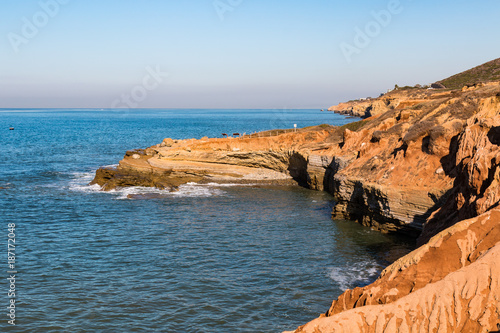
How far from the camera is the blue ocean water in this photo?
1733cm

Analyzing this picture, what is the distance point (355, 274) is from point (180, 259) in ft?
29.6

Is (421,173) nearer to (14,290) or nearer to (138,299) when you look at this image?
(138,299)

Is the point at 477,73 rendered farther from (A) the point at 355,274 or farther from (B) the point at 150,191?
(A) the point at 355,274

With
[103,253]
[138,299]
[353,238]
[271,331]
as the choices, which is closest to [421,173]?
[353,238]

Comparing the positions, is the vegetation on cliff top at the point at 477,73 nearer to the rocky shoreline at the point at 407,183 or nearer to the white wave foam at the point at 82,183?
the rocky shoreline at the point at 407,183

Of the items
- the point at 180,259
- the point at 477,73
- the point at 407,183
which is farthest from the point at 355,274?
the point at 477,73

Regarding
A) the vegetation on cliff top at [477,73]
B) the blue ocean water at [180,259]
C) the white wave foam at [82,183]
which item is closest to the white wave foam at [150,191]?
the white wave foam at [82,183]

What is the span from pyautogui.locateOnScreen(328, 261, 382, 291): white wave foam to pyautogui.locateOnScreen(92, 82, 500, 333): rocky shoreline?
3.02m

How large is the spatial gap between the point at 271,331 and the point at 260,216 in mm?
17548

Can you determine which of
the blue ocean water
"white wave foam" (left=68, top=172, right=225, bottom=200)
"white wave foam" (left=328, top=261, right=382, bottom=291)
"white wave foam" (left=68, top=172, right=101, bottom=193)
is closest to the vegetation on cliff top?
"white wave foam" (left=68, top=172, right=225, bottom=200)

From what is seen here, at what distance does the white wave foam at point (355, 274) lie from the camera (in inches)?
792

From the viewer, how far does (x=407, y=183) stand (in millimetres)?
25406

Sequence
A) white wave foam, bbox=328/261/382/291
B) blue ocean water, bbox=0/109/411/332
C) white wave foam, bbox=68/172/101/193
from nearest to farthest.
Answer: blue ocean water, bbox=0/109/411/332, white wave foam, bbox=328/261/382/291, white wave foam, bbox=68/172/101/193

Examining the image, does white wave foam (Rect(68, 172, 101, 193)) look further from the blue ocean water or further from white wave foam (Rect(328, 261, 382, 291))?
white wave foam (Rect(328, 261, 382, 291))
